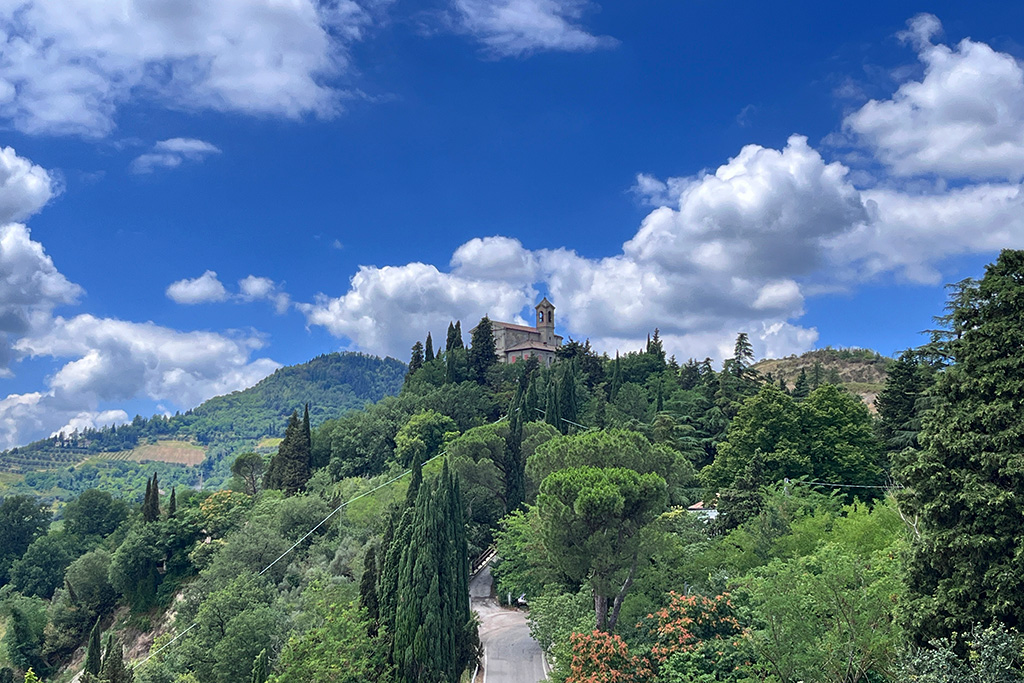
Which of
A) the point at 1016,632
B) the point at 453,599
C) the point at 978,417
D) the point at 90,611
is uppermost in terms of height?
the point at 978,417

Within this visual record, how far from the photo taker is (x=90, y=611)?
5791 centimetres

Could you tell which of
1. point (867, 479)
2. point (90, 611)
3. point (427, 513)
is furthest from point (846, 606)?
point (90, 611)

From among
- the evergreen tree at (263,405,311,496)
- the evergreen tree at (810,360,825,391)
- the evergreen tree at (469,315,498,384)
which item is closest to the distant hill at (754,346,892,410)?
the evergreen tree at (810,360,825,391)

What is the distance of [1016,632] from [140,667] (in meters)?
37.5

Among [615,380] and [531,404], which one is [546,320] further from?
[531,404]

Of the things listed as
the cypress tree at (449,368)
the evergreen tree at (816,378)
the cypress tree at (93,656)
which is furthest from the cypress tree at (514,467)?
the cypress tree at (449,368)

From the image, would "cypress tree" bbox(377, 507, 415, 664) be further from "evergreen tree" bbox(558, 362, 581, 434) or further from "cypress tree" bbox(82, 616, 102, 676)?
"evergreen tree" bbox(558, 362, 581, 434)

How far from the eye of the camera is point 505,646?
3453cm

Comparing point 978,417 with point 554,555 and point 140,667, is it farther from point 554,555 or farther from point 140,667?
point 140,667

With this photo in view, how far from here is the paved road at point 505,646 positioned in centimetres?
3153

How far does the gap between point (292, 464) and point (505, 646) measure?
128 ft

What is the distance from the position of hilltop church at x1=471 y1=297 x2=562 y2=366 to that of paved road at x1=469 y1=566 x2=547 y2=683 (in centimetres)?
4828

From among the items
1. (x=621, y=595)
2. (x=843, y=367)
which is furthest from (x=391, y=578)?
(x=843, y=367)

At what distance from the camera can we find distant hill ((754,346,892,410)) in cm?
8900
